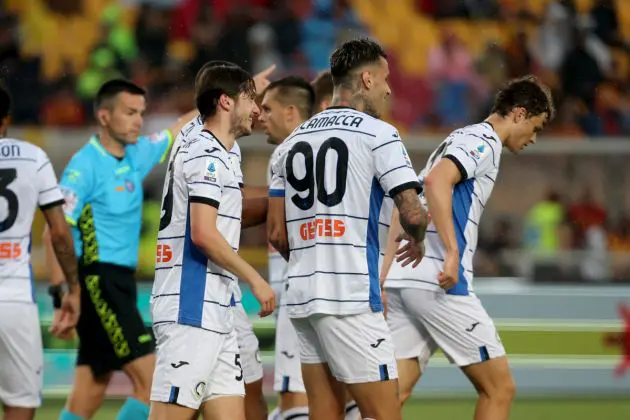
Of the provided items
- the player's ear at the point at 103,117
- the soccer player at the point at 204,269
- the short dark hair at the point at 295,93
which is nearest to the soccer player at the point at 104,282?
the player's ear at the point at 103,117

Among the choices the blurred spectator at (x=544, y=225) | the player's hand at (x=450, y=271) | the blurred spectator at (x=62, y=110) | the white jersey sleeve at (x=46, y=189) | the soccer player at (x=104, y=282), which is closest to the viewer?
the player's hand at (x=450, y=271)

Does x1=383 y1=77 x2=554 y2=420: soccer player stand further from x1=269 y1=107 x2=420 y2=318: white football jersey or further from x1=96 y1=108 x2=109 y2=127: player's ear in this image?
x1=96 y1=108 x2=109 y2=127: player's ear

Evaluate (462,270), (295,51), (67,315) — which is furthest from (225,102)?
(295,51)

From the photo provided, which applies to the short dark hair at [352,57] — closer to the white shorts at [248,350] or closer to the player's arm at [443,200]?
the player's arm at [443,200]

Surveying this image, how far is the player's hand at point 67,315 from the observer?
21.9 feet

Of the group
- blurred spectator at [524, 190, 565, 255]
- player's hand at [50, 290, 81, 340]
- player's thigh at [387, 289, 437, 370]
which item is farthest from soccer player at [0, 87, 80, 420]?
blurred spectator at [524, 190, 565, 255]

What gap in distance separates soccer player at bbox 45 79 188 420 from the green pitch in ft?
6.90

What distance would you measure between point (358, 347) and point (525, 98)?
81.2 inches

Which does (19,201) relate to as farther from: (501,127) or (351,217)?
(501,127)

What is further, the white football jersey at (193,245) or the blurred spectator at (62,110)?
the blurred spectator at (62,110)

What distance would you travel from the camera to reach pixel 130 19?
15391 millimetres

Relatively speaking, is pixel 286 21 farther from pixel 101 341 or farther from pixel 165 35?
pixel 101 341

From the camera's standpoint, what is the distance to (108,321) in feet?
23.4

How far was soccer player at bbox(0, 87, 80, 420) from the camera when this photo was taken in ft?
21.1
